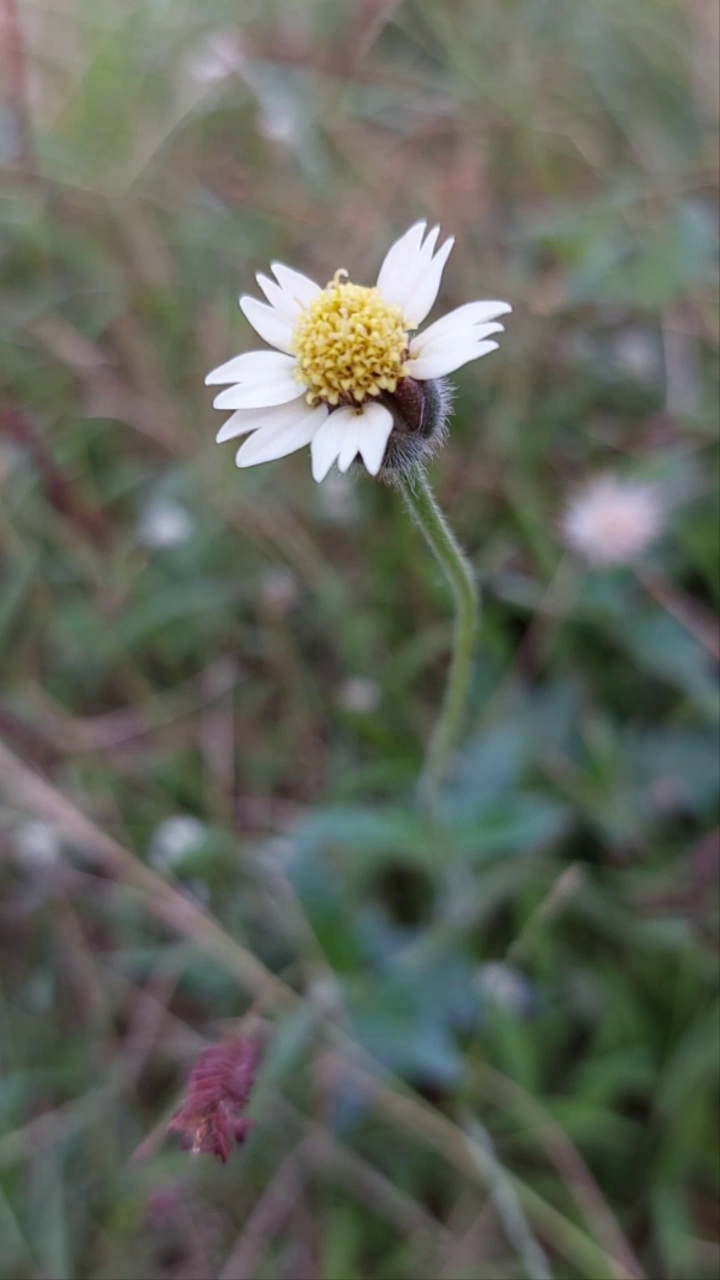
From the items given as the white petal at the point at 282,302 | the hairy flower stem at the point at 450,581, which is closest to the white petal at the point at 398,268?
the white petal at the point at 282,302

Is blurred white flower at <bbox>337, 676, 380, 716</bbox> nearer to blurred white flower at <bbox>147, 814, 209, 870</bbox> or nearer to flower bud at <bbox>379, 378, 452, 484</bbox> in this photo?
blurred white flower at <bbox>147, 814, 209, 870</bbox>

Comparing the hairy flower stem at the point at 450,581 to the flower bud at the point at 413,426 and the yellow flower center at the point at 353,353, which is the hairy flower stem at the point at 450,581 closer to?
the flower bud at the point at 413,426

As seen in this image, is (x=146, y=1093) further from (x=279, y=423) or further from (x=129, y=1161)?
(x=279, y=423)

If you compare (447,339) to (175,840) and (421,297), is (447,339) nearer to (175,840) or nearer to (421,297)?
(421,297)

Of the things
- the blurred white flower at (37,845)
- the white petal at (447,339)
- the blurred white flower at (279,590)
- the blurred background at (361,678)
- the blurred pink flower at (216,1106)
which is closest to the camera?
the blurred pink flower at (216,1106)

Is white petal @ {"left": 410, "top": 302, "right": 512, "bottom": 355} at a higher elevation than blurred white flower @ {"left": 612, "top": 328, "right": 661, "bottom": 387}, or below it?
below

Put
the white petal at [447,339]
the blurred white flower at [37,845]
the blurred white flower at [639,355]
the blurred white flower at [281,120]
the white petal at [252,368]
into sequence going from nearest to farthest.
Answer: the white petal at [447,339], the white petal at [252,368], the blurred white flower at [37,845], the blurred white flower at [639,355], the blurred white flower at [281,120]

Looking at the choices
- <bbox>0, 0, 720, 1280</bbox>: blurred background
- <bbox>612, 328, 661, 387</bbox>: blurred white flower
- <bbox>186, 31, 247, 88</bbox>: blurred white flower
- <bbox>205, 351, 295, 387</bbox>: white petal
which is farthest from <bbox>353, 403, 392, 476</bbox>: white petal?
<bbox>186, 31, 247, 88</bbox>: blurred white flower
